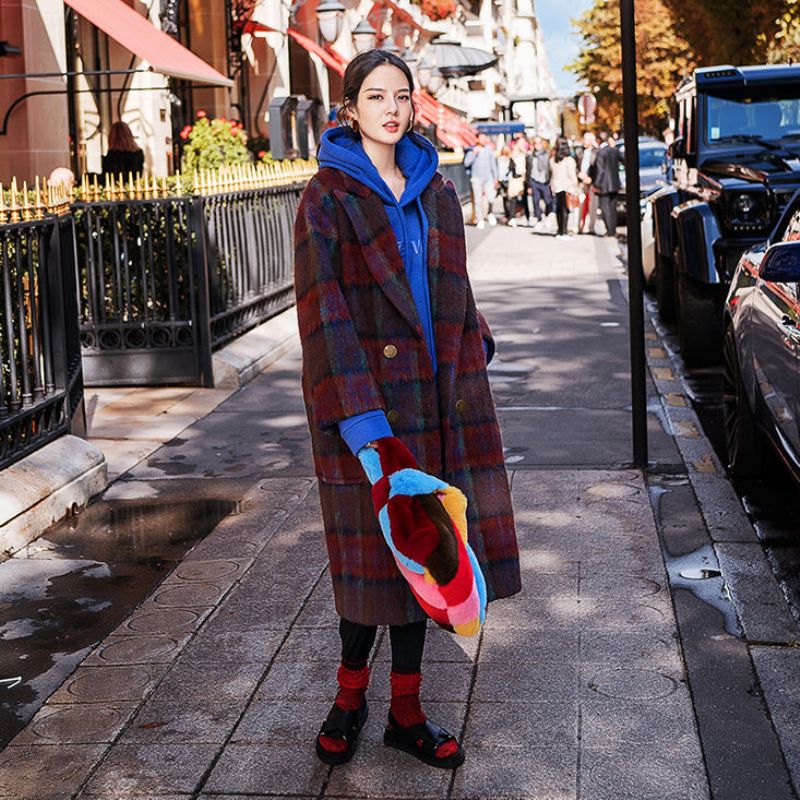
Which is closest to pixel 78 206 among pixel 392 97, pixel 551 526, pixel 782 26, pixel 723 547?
pixel 551 526

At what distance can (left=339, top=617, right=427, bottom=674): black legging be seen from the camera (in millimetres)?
4195

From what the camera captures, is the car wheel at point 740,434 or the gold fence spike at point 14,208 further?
the car wheel at point 740,434

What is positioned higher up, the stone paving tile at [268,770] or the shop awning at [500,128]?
the shop awning at [500,128]

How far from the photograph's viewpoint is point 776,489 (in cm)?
764

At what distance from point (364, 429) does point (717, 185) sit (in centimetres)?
799

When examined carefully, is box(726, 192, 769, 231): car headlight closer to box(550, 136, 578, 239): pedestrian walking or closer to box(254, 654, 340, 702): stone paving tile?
box(254, 654, 340, 702): stone paving tile

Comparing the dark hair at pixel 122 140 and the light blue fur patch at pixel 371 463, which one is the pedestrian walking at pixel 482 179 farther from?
the light blue fur patch at pixel 371 463

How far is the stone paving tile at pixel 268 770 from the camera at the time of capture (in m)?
4.09

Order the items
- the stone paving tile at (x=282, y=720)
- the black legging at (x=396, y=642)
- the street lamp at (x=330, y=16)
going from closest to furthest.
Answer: the black legging at (x=396, y=642), the stone paving tile at (x=282, y=720), the street lamp at (x=330, y=16)

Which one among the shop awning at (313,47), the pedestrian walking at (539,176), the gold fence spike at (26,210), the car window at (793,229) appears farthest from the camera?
the pedestrian walking at (539,176)

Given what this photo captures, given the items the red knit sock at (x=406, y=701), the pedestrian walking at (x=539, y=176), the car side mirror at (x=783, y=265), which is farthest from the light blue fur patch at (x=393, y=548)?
the pedestrian walking at (x=539, y=176)

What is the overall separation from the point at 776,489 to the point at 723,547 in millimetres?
1339

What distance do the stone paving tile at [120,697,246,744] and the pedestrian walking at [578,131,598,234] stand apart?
23069mm

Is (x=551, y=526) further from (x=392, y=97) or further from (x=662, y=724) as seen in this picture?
(x=392, y=97)
